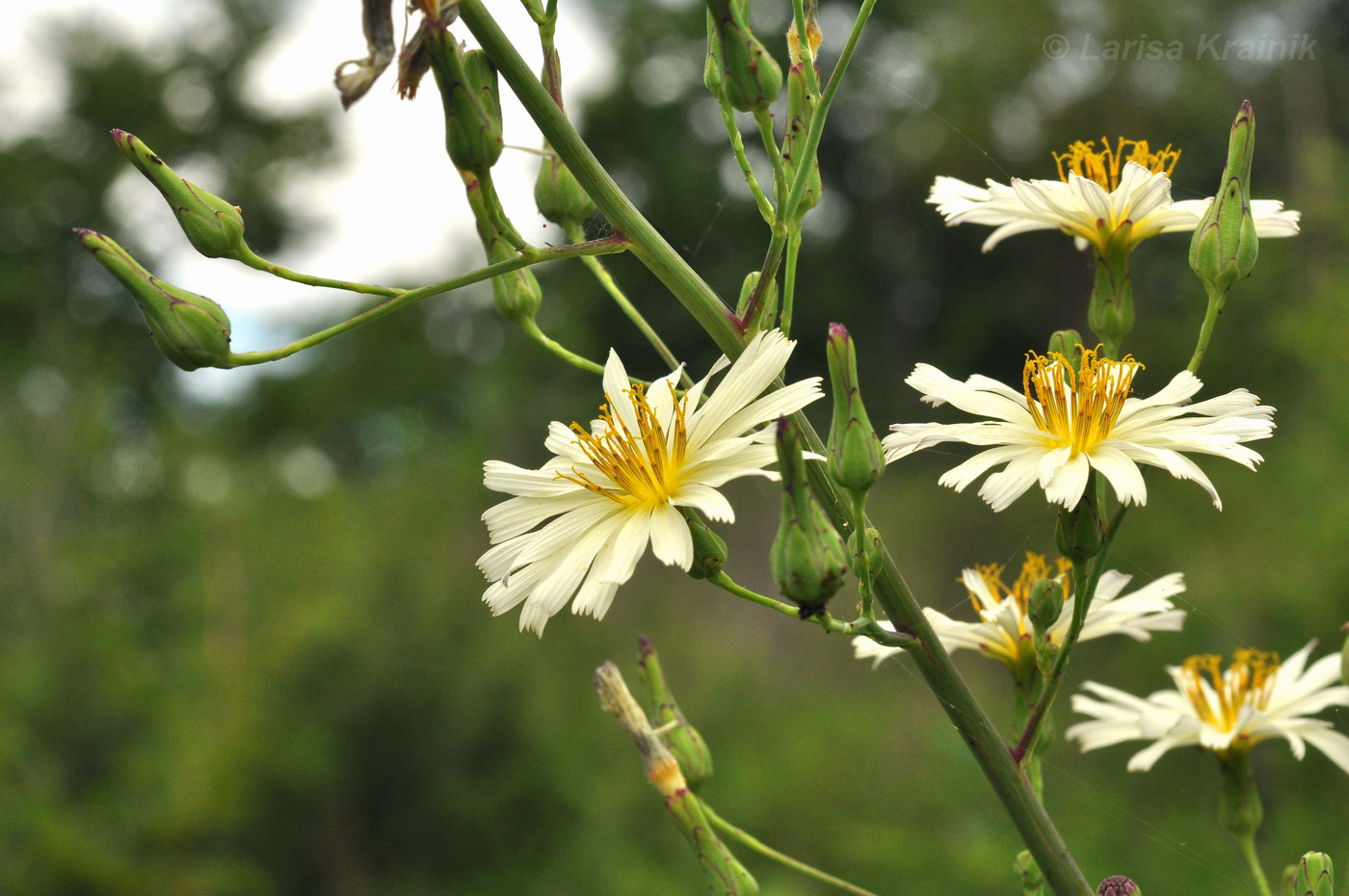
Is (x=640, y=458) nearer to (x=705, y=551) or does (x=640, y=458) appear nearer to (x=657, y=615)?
(x=705, y=551)

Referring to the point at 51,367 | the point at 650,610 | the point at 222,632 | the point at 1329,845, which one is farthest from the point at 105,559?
the point at 1329,845

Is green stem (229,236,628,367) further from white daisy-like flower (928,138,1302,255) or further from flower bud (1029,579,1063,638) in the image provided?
flower bud (1029,579,1063,638)

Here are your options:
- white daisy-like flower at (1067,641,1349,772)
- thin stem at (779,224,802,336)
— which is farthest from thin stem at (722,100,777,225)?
white daisy-like flower at (1067,641,1349,772)

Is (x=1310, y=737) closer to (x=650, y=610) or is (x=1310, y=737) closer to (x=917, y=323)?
(x=650, y=610)

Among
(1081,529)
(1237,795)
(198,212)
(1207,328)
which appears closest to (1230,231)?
(1207,328)

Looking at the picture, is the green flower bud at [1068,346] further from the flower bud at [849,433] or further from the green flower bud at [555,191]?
the green flower bud at [555,191]
